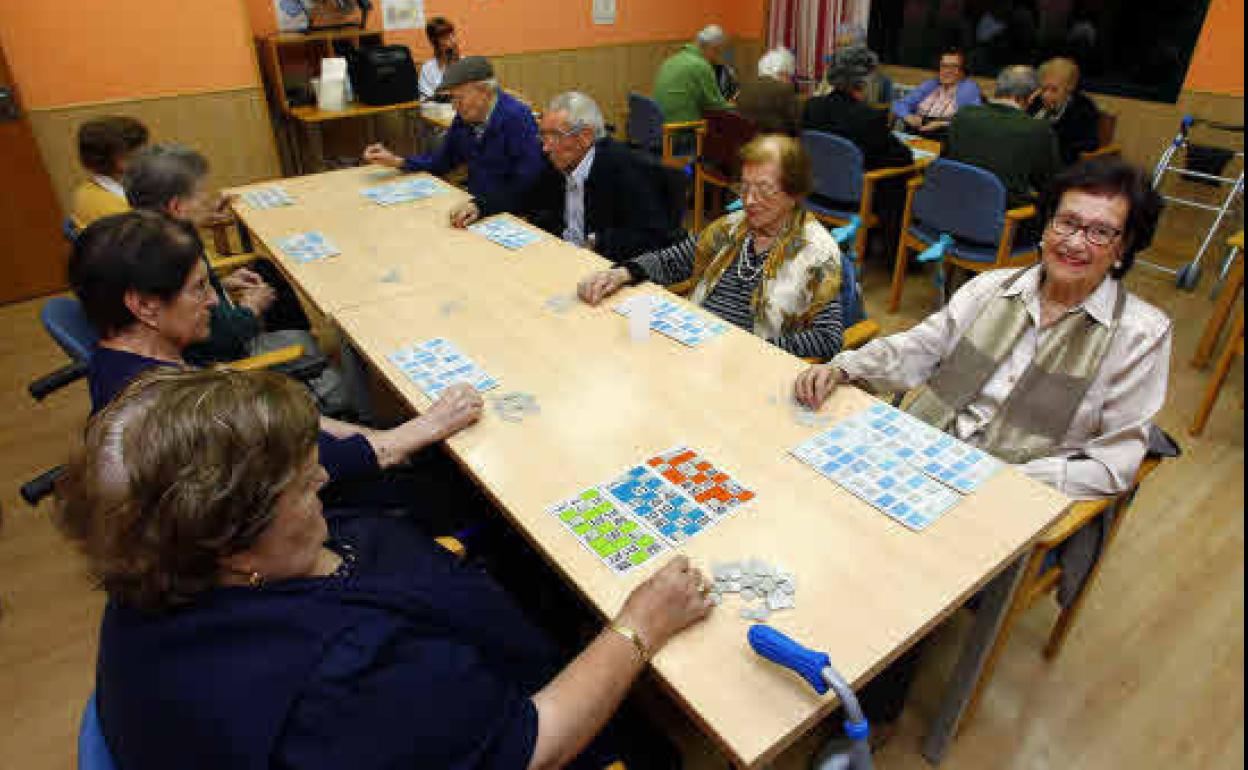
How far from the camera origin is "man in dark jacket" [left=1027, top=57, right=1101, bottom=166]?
431 cm

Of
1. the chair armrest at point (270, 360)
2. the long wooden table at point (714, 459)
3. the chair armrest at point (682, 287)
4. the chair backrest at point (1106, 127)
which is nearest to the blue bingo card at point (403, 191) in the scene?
the long wooden table at point (714, 459)

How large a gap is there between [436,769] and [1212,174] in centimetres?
567

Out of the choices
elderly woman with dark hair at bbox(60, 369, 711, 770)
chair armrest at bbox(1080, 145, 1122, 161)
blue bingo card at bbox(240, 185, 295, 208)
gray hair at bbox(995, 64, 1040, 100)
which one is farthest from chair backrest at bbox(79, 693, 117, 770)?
gray hair at bbox(995, 64, 1040, 100)

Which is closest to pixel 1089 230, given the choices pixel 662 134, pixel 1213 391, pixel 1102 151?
pixel 1213 391

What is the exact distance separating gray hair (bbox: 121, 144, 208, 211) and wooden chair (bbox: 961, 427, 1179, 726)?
2.64 meters

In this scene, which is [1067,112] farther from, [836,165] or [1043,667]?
[1043,667]

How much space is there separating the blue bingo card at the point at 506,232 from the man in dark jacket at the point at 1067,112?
10.9ft

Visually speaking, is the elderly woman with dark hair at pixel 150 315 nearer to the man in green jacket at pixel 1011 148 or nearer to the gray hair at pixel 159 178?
the gray hair at pixel 159 178

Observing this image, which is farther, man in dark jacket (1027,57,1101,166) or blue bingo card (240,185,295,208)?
man in dark jacket (1027,57,1101,166)

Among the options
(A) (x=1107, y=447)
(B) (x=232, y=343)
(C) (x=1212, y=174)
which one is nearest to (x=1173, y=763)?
(A) (x=1107, y=447)

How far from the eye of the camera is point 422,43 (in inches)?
236

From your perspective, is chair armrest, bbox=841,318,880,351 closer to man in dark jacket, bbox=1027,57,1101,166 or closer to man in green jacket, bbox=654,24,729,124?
man in dark jacket, bbox=1027,57,1101,166

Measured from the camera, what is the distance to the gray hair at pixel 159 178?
94.9 inches

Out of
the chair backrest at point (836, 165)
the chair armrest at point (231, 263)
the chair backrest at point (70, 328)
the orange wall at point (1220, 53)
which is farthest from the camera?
the orange wall at point (1220, 53)
